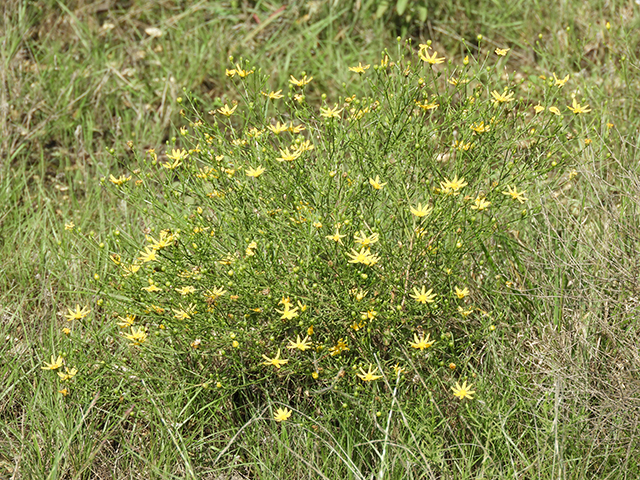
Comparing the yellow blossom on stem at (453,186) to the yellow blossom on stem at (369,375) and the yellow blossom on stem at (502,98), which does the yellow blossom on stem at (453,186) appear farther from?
the yellow blossom on stem at (369,375)

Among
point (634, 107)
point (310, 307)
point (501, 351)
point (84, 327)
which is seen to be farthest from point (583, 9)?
point (84, 327)

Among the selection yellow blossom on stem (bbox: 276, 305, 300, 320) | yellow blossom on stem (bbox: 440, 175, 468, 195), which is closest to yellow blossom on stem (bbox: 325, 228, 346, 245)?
yellow blossom on stem (bbox: 276, 305, 300, 320)

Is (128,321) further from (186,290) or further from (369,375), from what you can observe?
(369,375)

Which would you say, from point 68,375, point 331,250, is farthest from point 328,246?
point 68,375

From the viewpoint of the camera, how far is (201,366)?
2.78m

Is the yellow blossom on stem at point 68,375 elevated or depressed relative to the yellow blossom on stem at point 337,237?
depressed

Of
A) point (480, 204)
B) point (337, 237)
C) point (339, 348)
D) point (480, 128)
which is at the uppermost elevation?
point (480, 128)

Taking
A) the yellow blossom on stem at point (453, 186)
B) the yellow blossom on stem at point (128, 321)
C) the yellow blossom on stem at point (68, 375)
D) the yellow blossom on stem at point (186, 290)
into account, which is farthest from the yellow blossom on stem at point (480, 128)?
the yellow blossom on stem at point (68, 375)

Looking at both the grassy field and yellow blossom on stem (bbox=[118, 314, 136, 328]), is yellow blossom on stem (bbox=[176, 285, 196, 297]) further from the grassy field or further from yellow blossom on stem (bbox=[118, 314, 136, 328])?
yellow blossom on stem (bbox=[118, 314, 136, 328])

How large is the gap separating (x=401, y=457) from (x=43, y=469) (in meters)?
1.25

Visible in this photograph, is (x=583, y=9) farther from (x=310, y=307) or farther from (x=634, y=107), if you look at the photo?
(x=310, y=307)

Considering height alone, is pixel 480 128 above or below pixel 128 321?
above

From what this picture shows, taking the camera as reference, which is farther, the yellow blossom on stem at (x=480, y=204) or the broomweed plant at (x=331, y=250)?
the broomweed plant at (x=331, y=250)

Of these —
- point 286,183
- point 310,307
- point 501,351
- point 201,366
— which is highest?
point 286,183
